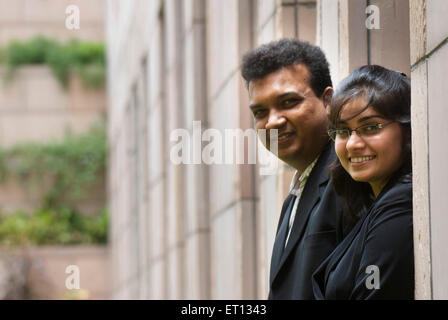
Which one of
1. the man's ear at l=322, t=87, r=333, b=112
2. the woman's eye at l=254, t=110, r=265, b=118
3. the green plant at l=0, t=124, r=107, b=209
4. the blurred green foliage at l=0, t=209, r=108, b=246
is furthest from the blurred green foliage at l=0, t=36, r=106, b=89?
the man's ear at l=322, t=87, r=333, b=112

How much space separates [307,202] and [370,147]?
87 cm

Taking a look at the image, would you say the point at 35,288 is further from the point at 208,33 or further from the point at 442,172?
the point at 442,172

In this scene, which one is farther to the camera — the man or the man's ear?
the man's ear

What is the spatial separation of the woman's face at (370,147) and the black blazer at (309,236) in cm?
47

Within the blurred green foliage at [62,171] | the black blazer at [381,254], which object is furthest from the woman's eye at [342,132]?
the blurred green foliage at [62,171]

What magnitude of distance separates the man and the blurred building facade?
54 cm

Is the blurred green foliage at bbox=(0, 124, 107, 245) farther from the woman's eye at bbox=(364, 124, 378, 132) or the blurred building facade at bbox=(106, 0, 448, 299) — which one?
the woman's eye at bbox=(364, 124, 378, 132)

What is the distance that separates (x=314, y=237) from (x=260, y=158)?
4306 millimetres

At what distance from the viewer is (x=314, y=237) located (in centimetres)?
488

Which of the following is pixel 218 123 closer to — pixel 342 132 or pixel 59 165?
pixel 342 132

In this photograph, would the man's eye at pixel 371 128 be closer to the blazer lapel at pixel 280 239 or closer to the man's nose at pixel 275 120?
the man's nose at pixel 275 120

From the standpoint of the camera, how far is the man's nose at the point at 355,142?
438cm

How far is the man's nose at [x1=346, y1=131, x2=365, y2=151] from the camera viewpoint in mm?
4383
